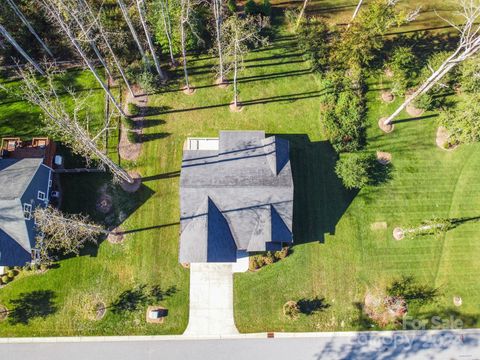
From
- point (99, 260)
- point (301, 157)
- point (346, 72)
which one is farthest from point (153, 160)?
point (346, 72)

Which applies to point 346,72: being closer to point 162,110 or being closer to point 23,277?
point 162,110

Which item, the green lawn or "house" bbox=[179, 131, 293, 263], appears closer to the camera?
"house" bbox=[179, 131, 293, 263]

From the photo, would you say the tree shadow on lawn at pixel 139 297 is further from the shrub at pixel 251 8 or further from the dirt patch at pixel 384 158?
the shrub at pixel 251 8

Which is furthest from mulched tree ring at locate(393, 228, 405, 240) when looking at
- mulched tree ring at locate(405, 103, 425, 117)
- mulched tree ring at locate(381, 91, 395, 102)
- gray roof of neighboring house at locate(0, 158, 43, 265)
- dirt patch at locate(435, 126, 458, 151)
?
gray roof of neighboring house at locate(0, 158, 43, 265)

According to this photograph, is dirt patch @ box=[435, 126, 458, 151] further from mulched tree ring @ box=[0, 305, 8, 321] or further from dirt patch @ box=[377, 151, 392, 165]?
mulched tree ring @ box=[0, 305, 8, 321]

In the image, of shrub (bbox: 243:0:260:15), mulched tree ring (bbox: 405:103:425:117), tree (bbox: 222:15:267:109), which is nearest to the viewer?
tree (bbox: 222:15:267:109)

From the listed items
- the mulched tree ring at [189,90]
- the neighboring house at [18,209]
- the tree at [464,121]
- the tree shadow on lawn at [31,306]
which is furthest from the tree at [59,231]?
the tree at [464,121]

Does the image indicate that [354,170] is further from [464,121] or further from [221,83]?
[221,83]

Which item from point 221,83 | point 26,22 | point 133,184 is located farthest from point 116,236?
point 26,22
